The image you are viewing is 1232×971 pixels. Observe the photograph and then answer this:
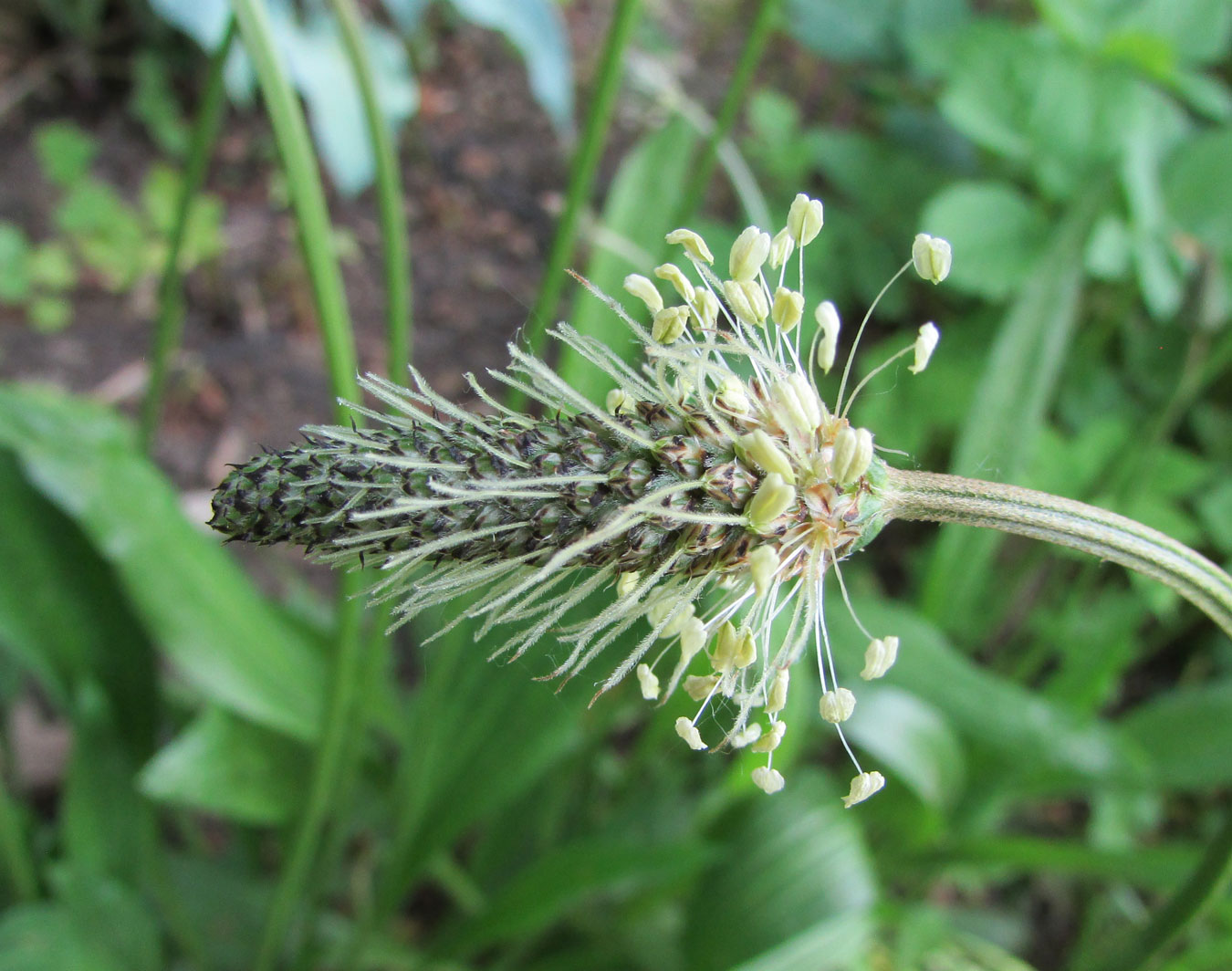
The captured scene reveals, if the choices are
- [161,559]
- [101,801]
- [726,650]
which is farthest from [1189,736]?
[101,801]

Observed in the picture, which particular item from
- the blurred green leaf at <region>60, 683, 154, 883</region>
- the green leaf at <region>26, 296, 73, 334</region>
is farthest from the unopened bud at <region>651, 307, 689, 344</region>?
the green leaf at <region>26, 296, 73, 334</region>

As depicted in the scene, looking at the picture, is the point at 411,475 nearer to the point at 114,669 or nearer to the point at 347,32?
the point at 347,32

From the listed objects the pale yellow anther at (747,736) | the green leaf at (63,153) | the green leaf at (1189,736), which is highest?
the green leaf at (63,153)

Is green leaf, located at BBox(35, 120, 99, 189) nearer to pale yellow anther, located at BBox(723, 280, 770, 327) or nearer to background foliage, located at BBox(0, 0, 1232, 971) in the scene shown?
background foliage, located at BBox(0, 0, 1232, 971)

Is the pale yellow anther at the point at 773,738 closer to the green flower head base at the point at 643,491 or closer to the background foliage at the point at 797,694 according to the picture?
the green flower head base at the point at 643,491

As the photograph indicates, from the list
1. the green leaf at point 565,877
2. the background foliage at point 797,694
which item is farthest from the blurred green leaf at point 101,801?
the green leaf at point 565,877

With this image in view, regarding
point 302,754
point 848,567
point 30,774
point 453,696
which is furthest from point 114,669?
point 848,567

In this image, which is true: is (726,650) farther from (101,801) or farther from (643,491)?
(101,801)
